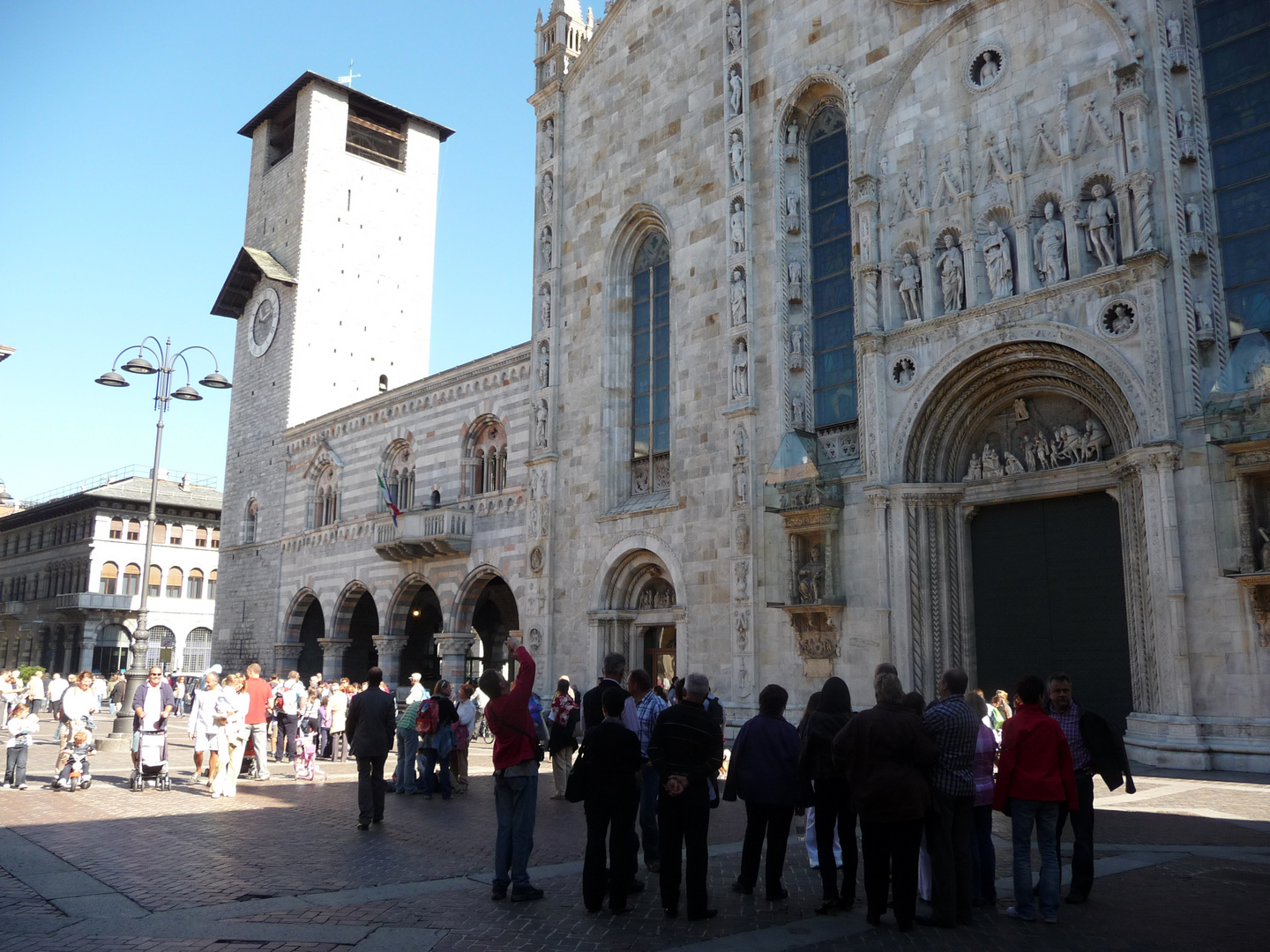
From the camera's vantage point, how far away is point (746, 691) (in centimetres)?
2069

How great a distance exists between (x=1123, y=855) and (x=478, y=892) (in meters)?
5.89

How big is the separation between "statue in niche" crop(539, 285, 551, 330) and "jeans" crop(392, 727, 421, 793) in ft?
47.9

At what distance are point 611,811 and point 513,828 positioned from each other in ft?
2.91

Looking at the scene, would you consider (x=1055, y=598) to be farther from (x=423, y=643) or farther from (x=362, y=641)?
(x=362, y=641)

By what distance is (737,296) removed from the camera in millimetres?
22109

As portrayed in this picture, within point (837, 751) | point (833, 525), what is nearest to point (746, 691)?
point (833, 525)

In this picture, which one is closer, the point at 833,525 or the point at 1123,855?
the point at 1123,855

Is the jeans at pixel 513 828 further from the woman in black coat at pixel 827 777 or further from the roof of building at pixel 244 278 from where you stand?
the roof of building at pixel 244 278

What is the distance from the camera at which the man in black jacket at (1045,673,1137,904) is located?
7.66 meters

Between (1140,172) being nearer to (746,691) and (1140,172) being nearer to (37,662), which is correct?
(746,691)

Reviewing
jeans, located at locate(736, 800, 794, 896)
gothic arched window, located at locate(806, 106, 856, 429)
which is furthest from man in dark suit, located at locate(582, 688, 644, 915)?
gothic arched window, located at locate(806, 106, 856, 429)

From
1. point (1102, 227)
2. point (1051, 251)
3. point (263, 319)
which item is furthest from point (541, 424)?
point (263, 319)

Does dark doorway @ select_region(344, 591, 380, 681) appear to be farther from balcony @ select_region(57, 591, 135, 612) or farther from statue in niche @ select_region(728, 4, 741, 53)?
balcony @ select_region(57, 591, 135, 612)

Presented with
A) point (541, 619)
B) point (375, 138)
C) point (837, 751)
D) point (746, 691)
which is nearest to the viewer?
point (837, 751)
